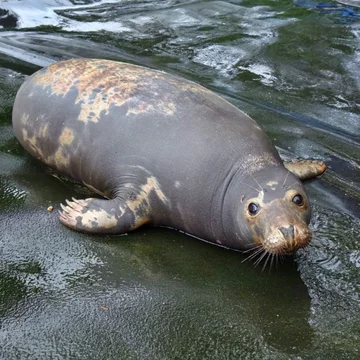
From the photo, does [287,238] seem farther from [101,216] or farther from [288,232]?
[101,216]

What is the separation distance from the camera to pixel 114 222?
12.1 feet

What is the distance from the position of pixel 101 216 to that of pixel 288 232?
114 cm

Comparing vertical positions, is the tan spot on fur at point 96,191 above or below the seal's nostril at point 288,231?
below

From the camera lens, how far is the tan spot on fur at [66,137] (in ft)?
13.7

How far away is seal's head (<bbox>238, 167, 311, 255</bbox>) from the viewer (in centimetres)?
320

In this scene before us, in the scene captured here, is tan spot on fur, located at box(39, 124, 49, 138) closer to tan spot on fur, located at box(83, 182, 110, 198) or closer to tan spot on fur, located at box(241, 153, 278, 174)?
tan spot on fur, located at box(83, 182, 110, 198)

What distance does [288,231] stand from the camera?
319 centimetres

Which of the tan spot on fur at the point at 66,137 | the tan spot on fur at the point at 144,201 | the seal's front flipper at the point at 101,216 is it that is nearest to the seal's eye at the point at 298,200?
the tan spot on fur at the point at 144,201

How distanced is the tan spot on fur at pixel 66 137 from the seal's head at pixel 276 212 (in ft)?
4.15

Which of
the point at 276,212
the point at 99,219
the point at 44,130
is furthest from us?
the point at 44,130

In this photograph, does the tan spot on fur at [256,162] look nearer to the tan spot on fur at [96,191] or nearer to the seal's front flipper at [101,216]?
the seal's front flipper at [101,216]

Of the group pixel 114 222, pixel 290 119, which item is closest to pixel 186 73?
pixel 290 119

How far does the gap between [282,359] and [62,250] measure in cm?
138

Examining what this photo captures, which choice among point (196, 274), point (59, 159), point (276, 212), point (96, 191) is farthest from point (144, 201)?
point (276, 212)
